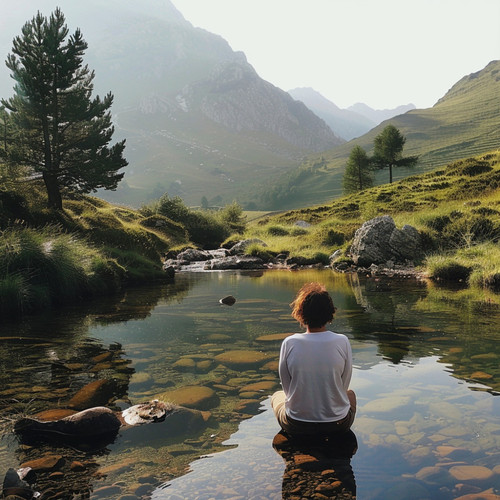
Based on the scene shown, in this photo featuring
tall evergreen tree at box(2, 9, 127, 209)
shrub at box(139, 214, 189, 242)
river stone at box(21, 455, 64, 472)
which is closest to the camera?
river stone at box(21, 455, 64, 472)

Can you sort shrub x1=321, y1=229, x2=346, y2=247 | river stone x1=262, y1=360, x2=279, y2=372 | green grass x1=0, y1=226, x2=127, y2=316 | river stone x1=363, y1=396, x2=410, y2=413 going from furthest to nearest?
shrub x1=321, y1=229, x2=346, y2=247
green grass x1=0, y1=226, x2=127, y2=316
river stone x1=262, y1=360, x2=279, y2=372
river stone x1=363, y1=396, x2=410, y2=413

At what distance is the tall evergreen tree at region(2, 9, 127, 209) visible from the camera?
97.8 feet

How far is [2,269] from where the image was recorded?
15.2 m

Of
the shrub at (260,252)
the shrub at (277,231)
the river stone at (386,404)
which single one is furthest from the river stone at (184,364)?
the shrub at (277,231)

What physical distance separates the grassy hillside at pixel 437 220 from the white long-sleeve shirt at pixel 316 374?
17209mm

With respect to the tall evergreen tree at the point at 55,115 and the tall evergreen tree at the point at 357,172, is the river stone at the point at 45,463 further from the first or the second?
the tall evergreen tree at the point at 357,172

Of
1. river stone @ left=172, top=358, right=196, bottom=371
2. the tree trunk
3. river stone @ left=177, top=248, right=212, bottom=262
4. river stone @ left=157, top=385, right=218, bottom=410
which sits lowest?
river stone @ left=157, top=385, right=218, bottom=410

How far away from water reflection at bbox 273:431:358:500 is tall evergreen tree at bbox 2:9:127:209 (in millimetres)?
28951

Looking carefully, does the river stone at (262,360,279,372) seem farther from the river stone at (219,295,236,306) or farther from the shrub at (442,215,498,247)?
the shrub at (442,215,498,247)

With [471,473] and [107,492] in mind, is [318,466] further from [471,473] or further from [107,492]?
[107,492]

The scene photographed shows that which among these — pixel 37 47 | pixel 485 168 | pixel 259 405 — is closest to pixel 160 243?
pixel 37 47

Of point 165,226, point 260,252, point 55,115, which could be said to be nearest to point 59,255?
point 55,115

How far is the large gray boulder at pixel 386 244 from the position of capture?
31.9 metres

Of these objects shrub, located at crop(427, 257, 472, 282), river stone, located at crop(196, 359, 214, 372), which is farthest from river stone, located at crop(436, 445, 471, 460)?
shrub, located at crop(427, 257, 472, 282)
